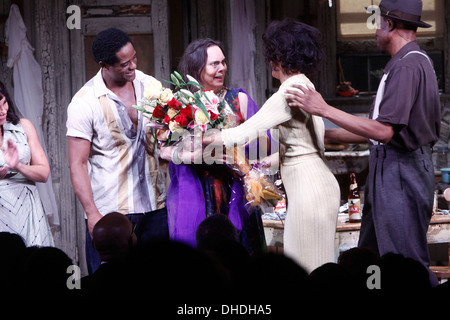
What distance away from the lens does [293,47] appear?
260 centimetres

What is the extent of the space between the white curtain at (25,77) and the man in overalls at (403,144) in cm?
324

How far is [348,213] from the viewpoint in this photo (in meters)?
4.28

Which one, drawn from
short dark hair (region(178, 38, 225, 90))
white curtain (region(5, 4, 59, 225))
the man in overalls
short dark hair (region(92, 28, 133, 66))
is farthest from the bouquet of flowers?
white curtain (region(5, 4, 59, 225))

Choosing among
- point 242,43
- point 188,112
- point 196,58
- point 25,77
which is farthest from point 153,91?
point 242,43

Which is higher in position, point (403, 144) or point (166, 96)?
point (166, 96)

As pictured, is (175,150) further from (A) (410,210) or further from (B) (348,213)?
(B) (348,213)

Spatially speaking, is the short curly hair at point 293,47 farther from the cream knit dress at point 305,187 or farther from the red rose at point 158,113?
the red rose at point 158,113

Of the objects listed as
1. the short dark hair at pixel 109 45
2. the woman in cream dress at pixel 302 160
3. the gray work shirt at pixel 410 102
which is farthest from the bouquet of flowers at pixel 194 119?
the gray work shirt at pixel 410 102

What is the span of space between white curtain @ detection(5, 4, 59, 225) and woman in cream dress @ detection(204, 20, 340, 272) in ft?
10.0

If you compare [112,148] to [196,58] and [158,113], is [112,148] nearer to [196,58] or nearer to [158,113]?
[158,113]

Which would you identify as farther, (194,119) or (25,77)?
(25,77)

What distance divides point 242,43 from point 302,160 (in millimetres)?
3451
